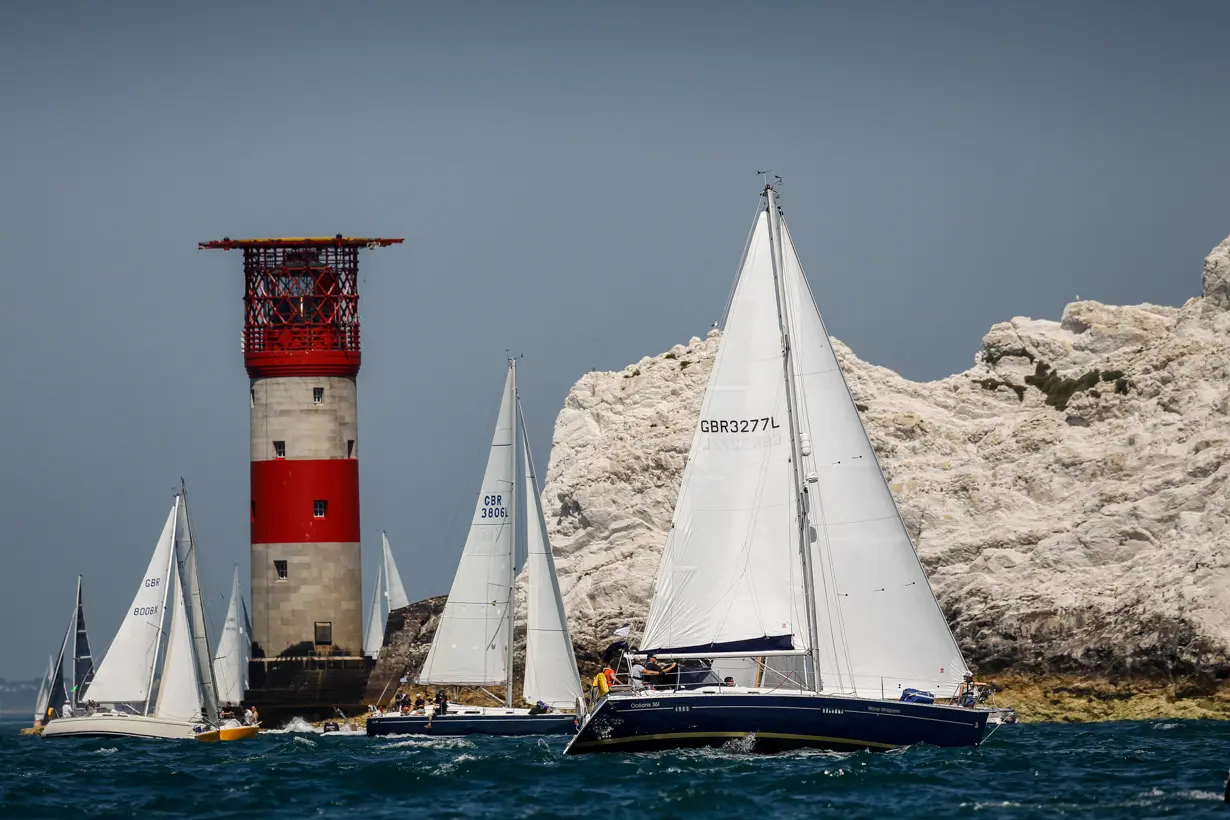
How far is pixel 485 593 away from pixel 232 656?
709 inches

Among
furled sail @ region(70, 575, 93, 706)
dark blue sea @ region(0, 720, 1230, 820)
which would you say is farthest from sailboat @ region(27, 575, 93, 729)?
dark blue sea @ region(0, 720, 1230, 820)

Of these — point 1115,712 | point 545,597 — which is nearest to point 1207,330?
point 1115,712

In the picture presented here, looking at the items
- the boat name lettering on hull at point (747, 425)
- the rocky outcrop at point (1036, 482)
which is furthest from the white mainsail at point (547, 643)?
the boat name lettering on hull at point (747, 425)

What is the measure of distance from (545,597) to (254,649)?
14303mm

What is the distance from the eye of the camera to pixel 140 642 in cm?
6284

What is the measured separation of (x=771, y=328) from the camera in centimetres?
3825

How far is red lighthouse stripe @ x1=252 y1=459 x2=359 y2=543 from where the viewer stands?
63156 millimetres

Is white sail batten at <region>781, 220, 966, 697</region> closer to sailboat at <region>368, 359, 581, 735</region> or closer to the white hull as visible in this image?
sailboat at <region>368, 359, 581, 735</region>

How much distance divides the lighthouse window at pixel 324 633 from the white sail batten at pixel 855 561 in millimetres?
28353

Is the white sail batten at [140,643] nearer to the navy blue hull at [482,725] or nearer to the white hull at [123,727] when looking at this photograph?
the white hull at [123,727]

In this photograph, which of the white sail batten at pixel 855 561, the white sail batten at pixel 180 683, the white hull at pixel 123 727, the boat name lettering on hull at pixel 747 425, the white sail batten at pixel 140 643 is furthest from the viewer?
the white sail batten at pixel 140 643

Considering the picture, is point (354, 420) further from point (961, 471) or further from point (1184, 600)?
point (1184, 600)

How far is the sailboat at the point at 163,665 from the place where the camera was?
5984 cm

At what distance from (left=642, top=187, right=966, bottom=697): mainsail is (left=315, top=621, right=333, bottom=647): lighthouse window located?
27158mm
